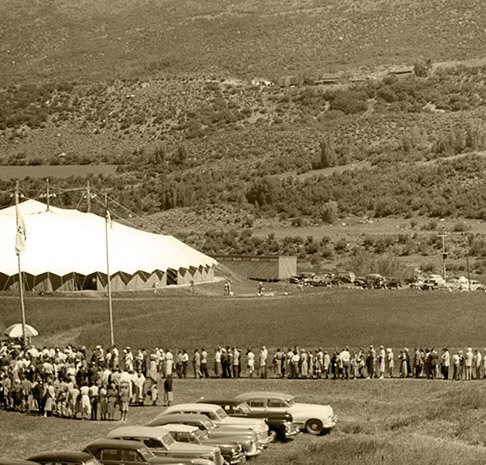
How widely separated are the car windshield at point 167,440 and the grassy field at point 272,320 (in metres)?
26.8

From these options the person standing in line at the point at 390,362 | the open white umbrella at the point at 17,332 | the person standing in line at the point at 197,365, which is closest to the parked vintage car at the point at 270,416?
the person standing in line at the point at 197,365

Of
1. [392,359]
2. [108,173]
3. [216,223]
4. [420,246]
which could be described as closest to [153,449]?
[392,359]

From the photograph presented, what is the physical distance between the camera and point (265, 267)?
103 meters

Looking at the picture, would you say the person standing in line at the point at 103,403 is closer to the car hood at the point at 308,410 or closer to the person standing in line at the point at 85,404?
the person standing in line at the point at 85,404

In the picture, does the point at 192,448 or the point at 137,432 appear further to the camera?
the point at 137,432

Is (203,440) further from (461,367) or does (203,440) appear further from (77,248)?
(77,248)

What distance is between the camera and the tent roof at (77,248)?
82.9 m

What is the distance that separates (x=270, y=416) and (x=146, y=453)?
26.7 ft

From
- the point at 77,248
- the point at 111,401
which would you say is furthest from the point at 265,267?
the point at 111,401

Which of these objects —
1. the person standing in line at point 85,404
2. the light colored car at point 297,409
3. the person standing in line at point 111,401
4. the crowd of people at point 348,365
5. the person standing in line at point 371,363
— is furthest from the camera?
the crowd of people at point 348,365

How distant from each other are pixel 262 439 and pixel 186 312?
34955 mm

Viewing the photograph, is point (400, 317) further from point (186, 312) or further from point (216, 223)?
point (216, 223)

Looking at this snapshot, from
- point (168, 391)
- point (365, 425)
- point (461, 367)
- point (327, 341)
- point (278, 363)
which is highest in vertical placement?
point (327, 341)

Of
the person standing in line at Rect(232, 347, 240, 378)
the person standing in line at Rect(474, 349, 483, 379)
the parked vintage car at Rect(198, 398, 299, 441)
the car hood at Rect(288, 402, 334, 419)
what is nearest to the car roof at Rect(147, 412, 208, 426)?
the parked vintage car at Rect(198, 398, 299, 441)
